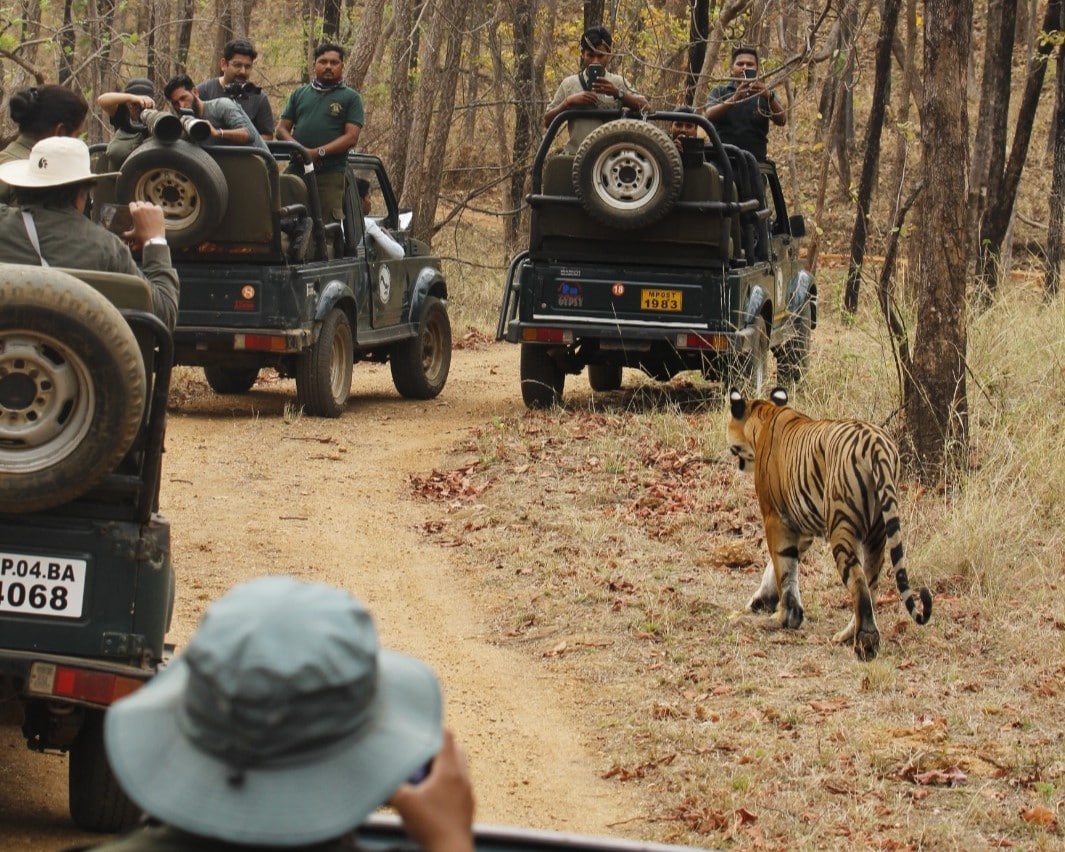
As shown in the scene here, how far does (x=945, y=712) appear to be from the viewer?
6.09 m

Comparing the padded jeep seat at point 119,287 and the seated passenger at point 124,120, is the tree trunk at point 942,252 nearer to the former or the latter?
the seated passenger at point 124,120

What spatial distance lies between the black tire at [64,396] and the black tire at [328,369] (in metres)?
7.73

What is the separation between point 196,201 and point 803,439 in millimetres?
5431

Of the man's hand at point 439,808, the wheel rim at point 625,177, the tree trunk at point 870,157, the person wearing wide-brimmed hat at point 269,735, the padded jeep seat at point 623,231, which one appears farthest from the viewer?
the tree trunk at point 870,157

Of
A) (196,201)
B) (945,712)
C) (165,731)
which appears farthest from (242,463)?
(165,731)

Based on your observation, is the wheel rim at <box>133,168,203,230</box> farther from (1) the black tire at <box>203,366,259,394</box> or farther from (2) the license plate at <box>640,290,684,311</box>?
(2) the license plate at <box>640,290,684,311</box>

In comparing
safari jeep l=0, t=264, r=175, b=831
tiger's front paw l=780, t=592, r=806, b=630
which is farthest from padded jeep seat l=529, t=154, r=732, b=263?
safari jeep l=0, t=264, r=175, b=831

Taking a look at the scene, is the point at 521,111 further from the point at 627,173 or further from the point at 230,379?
the point at 627,173

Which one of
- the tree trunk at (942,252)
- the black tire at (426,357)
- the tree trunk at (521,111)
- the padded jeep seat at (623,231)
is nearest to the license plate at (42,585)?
the tree trunk at (942,252)

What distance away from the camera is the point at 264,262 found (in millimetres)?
11867

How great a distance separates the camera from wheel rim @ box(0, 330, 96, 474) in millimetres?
4453

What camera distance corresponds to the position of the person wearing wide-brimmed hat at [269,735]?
1.69 meters

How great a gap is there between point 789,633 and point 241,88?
7.39 meters

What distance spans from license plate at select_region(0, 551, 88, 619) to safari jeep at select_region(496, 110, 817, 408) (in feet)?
26.0
